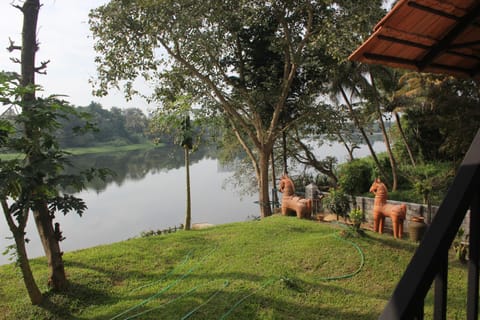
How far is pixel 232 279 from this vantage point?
497cm

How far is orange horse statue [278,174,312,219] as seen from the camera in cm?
848

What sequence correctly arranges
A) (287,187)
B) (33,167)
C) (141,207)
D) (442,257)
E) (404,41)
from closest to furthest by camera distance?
(442,257) < (404,41) < (33,167) < (287,187) < (141,207)

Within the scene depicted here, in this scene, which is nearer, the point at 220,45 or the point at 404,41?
the point at 404,41

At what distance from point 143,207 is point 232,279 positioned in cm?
1231

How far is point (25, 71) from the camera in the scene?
A: 4680 mm

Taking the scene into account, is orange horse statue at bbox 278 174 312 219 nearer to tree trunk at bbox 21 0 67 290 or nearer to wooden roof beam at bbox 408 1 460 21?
tree trunk at bbox 21 0 67 290

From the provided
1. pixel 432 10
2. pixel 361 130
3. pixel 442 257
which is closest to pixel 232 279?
pixel 432 10

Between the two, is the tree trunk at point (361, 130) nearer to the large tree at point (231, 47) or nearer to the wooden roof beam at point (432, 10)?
the large tree at point (231, 47)

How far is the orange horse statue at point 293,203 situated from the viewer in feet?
27.8

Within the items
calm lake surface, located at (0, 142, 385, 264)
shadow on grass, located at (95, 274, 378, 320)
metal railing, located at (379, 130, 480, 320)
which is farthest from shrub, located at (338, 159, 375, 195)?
metal railing, located at (379, 130, 480, 320)

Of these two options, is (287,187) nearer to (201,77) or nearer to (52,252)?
(201,77)

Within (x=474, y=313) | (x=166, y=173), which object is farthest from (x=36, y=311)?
(x=166, y=173)

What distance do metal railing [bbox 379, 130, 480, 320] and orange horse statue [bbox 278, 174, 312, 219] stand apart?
7705 mm

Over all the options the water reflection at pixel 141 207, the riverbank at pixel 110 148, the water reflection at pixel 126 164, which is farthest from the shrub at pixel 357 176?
the riverbank at pixel 110 148
